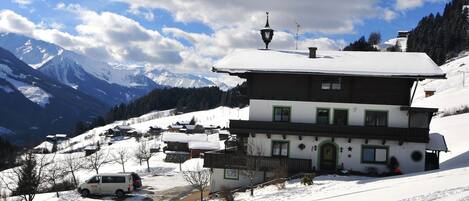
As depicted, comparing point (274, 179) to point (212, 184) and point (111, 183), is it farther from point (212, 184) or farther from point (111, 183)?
point (111, 183)

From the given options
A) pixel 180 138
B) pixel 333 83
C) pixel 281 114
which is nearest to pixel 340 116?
pixel 333 83

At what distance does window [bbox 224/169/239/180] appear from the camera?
126 ft

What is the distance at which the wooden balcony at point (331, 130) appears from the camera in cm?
3516

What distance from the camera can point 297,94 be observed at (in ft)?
123

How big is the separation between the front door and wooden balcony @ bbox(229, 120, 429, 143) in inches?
53.7

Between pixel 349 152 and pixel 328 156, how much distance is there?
1502 millimetres

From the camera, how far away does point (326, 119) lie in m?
37.3

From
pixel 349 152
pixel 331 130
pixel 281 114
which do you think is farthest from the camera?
pixel 281 114

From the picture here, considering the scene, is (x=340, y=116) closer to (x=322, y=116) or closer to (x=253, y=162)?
(x=322, y=116)

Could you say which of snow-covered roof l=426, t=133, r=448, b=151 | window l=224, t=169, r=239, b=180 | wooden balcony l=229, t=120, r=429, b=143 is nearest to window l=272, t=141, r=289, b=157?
wooden balcony l=229, t=120, r=429, b=143

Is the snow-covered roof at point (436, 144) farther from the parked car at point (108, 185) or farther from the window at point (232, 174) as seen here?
the parked car at point (108, 185)

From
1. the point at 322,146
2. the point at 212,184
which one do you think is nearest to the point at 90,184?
the point at 212,184

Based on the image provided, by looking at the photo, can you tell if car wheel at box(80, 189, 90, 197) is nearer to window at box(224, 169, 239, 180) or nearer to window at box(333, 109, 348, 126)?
window at box(224, 169, 239, 180)

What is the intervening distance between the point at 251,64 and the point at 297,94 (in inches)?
157
